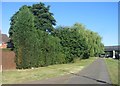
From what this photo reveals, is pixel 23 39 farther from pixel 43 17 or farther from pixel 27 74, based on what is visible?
pixel 43 17

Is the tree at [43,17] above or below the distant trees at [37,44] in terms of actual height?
above

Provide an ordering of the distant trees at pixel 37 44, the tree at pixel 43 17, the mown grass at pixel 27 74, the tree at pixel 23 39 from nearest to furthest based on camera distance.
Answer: the mown grass at pixel 27 74 < the tree at pixel 23 39 < the distant trees at pixel 37 44 < the tree at pixel 43 17

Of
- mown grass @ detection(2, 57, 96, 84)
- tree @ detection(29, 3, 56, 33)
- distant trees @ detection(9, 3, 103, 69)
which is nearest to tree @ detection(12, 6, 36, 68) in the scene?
distant trees @ detection(9, 3, 103, 69)

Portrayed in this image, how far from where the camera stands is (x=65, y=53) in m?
46.9

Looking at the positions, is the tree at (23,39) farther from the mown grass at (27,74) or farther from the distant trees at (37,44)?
the mown grass at (27,74)

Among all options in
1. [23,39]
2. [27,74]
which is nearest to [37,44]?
[23,39]

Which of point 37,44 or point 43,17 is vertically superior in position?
point 43,17

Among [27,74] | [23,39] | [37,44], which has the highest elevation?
[23,39]

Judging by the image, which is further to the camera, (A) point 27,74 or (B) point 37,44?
(B) point 37,44

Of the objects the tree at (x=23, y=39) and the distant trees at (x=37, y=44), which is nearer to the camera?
the tree at (x=23, y=39)

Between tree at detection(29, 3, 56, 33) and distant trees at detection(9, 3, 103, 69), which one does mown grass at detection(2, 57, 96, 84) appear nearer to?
distant trees at detection(9, 3, 103, 69)

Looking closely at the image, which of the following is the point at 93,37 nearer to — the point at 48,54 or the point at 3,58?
the point at 48,54

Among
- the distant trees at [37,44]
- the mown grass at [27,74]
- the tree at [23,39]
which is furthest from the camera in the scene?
the distant trees at [37,44]

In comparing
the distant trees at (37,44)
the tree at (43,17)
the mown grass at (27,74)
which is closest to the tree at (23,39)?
the distant trees at (37,44)
